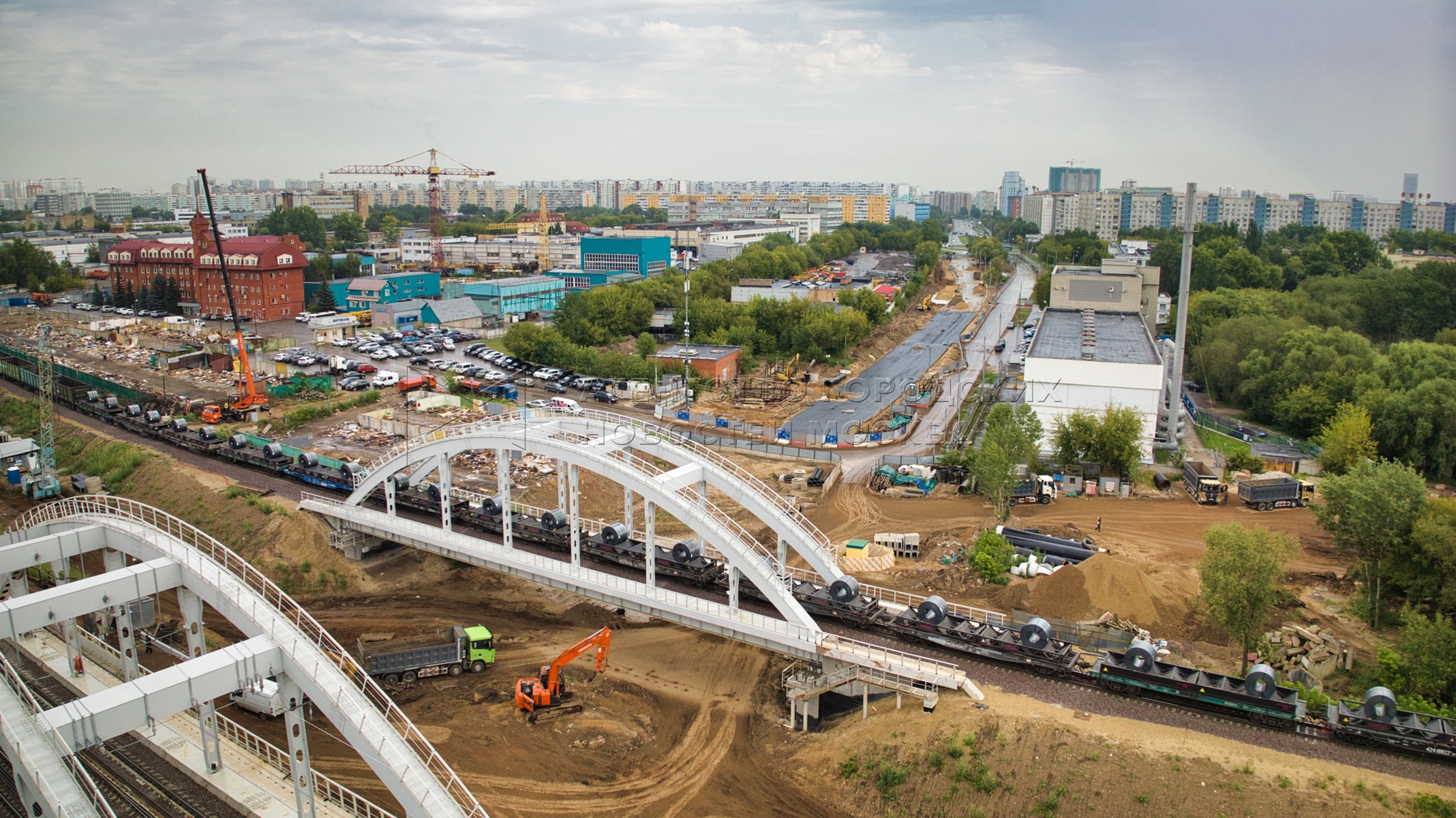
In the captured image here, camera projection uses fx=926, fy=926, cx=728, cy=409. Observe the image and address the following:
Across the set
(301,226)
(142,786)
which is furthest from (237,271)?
(142,786)

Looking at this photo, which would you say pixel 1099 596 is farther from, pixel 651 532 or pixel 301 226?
pixel 301 226

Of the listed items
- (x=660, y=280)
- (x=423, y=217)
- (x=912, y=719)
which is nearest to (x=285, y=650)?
(x=912, y=719)

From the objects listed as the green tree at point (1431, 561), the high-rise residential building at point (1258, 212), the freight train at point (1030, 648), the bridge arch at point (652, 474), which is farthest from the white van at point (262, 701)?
the high-rise residential building at point (1258, 212)

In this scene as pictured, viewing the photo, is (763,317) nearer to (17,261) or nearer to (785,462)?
(785,462)

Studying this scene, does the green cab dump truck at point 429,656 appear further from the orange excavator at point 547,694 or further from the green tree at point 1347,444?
the green tree at point 1347,444

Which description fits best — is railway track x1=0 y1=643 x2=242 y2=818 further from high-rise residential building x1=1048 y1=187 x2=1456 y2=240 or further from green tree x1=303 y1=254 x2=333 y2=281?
high-rise residential building x1=1048 y1=187 x2=1456 y2=240
